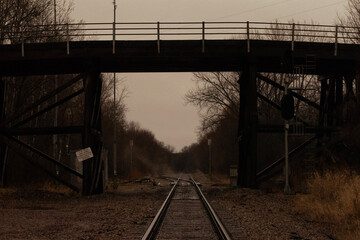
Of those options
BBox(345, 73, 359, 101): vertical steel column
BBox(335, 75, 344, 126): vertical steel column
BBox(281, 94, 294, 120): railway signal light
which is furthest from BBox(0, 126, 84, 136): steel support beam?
BBox(345, 73, 359, 101): vertical steel column

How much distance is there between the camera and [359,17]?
3578 centimetres

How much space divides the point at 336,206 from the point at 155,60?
11.8m

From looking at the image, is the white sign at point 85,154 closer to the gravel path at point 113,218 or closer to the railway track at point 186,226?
the gravel path at point 113,218

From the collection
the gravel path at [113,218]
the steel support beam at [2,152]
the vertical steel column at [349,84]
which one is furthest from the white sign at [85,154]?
the vertical steel column at [349,84]

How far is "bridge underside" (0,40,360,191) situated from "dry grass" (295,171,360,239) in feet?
20.7

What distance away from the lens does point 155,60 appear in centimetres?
2300

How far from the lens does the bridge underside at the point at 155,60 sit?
22406 mm

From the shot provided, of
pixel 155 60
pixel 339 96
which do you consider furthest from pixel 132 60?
pixel 339 96

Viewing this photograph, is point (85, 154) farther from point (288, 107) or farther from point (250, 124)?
point (288, 107)

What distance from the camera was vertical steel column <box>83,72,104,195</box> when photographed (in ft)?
73.0

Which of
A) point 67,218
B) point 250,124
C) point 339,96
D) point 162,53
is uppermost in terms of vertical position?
point 162,53

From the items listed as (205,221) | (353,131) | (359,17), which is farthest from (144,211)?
(359,17)

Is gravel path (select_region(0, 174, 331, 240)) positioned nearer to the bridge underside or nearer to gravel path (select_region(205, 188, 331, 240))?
gravel path (select_region(205, 188, 331, 240))

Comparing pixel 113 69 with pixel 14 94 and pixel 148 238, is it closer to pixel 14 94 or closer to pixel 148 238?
pixel 14 94
